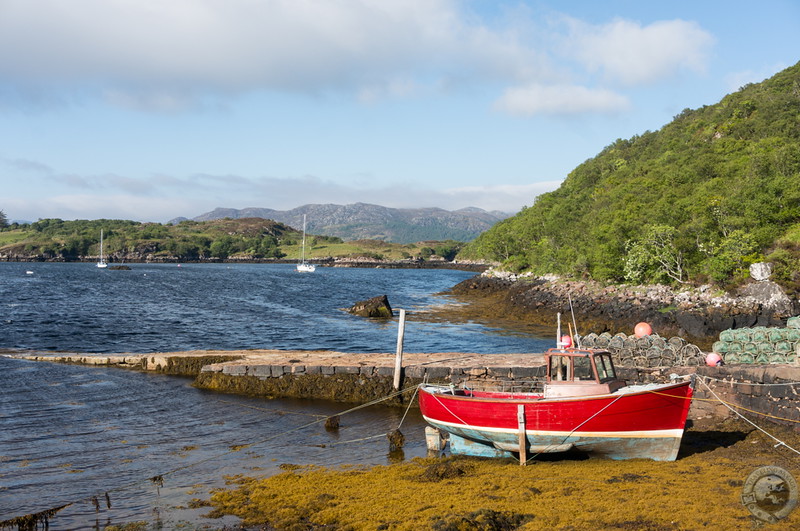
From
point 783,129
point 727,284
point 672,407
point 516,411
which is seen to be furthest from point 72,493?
point 783,129

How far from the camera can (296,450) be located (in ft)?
51.2

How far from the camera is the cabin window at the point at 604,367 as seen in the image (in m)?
14.4

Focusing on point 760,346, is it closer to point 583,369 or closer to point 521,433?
point 583,369

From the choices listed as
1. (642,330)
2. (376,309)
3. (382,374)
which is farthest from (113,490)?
(376,309)

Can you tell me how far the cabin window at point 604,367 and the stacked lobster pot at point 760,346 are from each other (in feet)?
25.1

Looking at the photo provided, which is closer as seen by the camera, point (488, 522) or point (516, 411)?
point (488, 522)

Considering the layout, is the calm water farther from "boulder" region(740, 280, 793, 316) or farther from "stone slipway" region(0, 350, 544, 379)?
"boulder" region(740, 280, 793, 316)

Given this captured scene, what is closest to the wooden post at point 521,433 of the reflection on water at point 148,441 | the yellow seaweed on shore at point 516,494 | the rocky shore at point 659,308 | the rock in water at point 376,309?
the yellow seaweed on shore at point 516,494

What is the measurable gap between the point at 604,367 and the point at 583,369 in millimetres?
577

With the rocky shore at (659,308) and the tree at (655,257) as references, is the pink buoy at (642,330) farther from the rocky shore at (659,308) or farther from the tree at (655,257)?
the tree at (655,257)

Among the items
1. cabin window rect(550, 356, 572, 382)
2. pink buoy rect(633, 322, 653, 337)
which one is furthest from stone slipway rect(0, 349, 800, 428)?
cabin window rect(550, 356, 572, 382)

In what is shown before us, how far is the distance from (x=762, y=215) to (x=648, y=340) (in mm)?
35791

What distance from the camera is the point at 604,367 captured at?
1458cm

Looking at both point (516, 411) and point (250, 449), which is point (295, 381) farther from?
point (516, 411)
